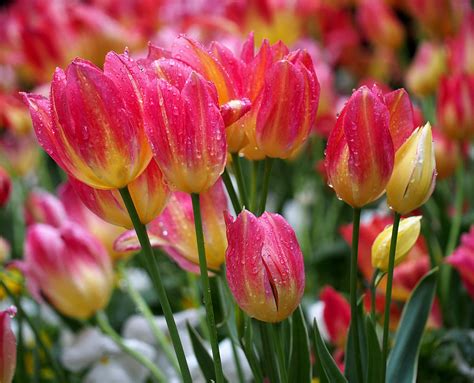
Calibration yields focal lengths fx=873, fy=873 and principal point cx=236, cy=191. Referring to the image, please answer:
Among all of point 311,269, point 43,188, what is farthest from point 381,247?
point 43,188

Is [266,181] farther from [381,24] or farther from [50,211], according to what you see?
[381,24]

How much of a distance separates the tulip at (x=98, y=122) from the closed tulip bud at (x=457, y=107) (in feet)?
1.61

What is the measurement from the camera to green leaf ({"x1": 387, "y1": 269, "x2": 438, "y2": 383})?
53cm

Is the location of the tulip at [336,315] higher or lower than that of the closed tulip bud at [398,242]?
lower

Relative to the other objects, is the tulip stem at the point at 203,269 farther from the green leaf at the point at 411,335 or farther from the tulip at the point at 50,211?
the tulip at the point at 50,211

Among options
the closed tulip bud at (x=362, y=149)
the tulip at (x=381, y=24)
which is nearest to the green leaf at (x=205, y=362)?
the closed tulip bud at (x=362, y=149)

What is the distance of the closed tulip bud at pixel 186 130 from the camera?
0.41 meters

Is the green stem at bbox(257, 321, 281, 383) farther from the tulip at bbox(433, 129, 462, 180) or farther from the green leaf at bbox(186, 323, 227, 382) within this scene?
the tulip at bbox(433, 129, 462, 180)

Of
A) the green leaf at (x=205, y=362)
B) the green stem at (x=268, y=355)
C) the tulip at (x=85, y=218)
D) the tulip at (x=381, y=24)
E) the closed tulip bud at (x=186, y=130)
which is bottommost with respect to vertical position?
the green leaf at (x=205, y=362)

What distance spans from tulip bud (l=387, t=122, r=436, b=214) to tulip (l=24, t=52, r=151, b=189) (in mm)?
130

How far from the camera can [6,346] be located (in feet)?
1.65

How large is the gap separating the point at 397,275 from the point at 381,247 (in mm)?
255


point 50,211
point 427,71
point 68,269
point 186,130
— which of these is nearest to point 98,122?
point 186,130

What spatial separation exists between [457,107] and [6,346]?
51 centimetres
